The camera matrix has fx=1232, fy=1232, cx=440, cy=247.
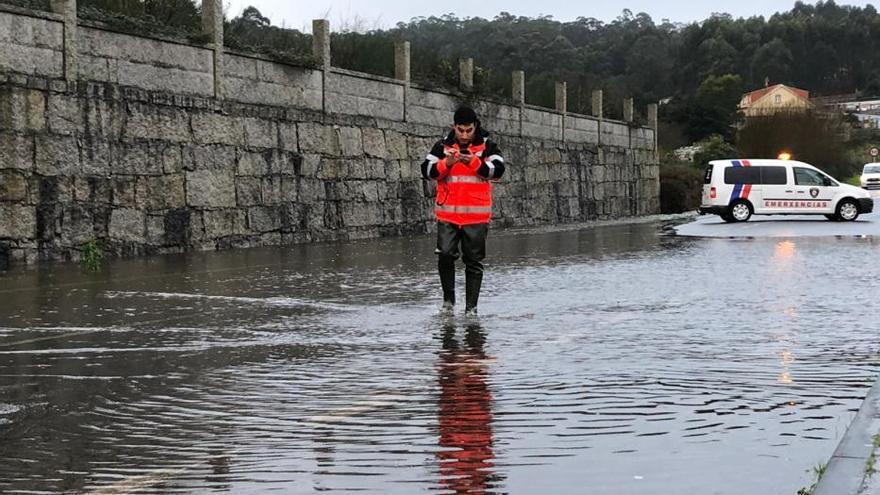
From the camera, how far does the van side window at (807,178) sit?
32.6 m

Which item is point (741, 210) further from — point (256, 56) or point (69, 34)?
point (69, 34)

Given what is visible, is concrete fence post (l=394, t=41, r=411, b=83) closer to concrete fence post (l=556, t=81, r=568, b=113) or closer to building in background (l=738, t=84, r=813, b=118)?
concrete fence post (l=556, t=81, r=568, b=113)

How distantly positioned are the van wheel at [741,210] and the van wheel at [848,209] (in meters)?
2.34

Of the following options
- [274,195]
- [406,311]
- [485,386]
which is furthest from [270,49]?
[485,386]

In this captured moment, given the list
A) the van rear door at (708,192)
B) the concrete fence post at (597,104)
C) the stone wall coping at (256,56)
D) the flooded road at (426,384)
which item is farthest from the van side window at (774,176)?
the flooded road at (426,384)

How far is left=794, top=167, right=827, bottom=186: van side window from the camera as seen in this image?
32625 mm

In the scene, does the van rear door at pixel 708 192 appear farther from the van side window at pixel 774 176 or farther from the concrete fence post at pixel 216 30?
the concrete fence post at pixel 216 30

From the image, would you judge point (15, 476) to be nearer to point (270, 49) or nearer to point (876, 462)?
point (876, 462)

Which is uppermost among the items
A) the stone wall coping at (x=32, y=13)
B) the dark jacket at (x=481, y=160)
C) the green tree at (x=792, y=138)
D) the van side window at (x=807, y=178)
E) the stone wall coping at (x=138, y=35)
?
the green tree at (x=792, y=138)

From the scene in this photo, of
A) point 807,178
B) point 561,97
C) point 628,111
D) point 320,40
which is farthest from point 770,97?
point 320,40

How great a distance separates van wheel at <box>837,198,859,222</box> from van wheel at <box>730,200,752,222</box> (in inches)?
92.0

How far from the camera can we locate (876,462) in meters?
4.44

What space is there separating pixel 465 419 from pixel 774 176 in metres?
28.7

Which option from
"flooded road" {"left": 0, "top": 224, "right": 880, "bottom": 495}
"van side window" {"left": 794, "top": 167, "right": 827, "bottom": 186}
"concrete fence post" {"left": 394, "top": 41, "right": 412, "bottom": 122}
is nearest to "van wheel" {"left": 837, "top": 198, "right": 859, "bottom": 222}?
"van side window" {"left": 794, "top": 167, "right": 827, "bottom": 186}
